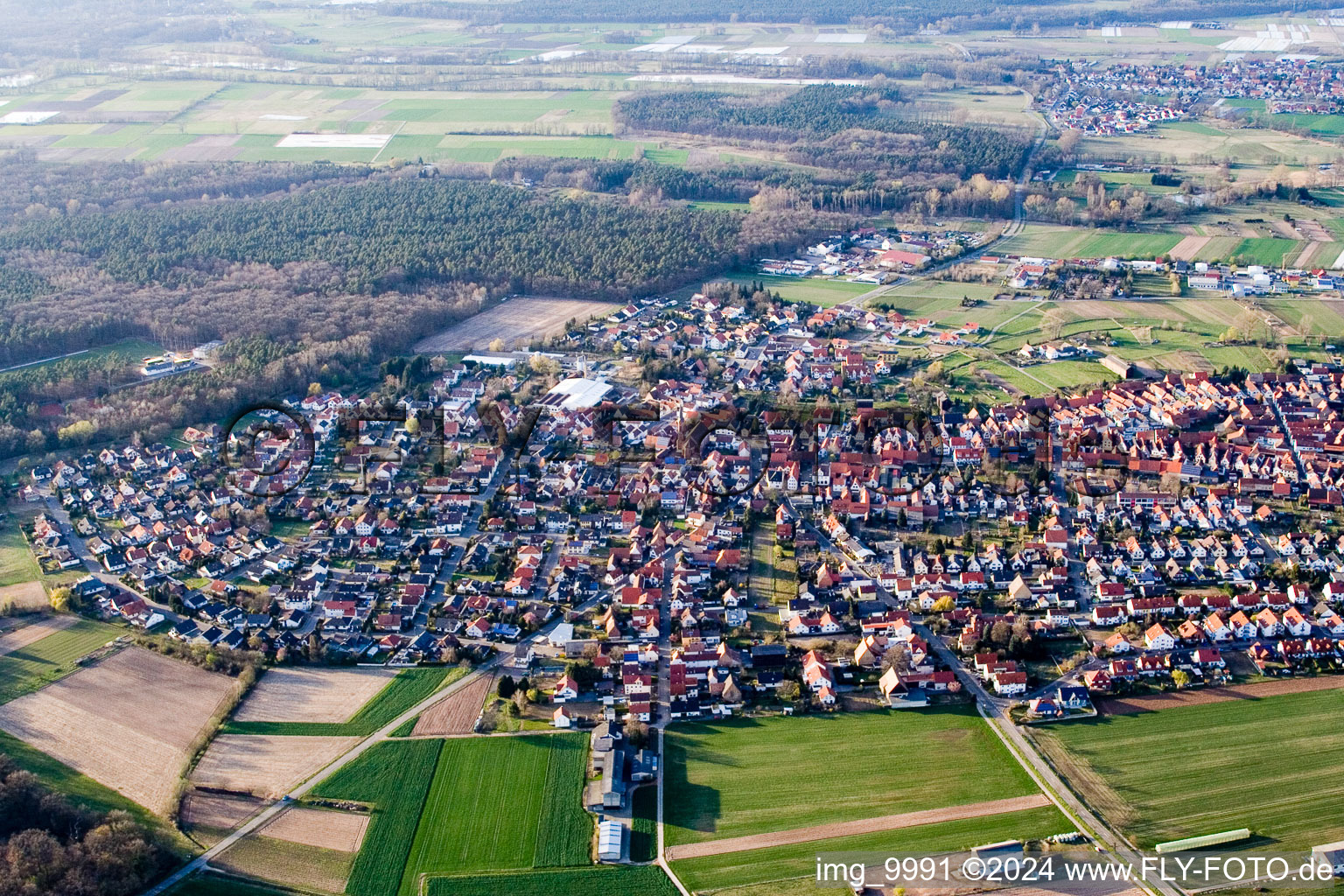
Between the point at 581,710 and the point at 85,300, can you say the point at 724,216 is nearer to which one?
the point at 85,300

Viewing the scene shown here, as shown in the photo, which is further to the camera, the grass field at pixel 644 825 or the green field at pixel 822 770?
the green field at pixel 822 770

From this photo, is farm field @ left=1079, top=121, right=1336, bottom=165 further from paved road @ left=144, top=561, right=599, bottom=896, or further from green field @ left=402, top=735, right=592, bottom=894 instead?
green field @ left=402, top=735, right=592, bottom=894

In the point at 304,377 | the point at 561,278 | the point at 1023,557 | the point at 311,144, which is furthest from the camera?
the point at 311,144

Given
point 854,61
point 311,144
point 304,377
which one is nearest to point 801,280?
point 304,377

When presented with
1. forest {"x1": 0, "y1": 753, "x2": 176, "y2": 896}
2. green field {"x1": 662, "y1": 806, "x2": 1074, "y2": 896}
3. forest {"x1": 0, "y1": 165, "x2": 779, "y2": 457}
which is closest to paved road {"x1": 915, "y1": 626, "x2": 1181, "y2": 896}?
green field {"x1": 662, "y1": 806, "x2": 1074, "y2": 896}

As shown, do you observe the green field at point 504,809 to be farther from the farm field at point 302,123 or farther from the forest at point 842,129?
the farm field at point 302,123

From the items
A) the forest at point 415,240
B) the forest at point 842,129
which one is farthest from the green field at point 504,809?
the forest at point 842,129
